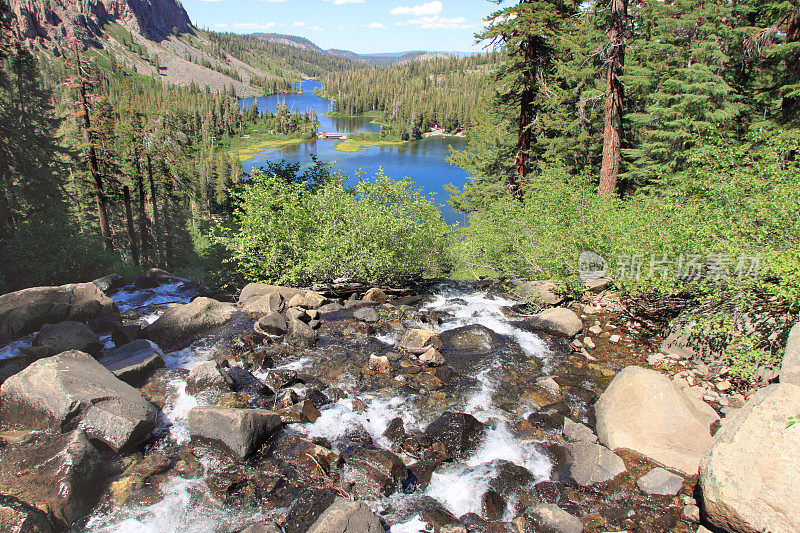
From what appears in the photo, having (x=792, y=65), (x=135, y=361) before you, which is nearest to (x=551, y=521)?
(x=135, y=361)

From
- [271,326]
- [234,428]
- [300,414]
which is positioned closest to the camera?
[234,428]

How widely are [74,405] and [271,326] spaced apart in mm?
5950

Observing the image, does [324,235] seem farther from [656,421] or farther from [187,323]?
[656,421]

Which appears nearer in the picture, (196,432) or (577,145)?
(196,432)

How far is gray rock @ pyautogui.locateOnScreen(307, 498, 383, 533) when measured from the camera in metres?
6.66

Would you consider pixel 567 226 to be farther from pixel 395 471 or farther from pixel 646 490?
pixel 395 471

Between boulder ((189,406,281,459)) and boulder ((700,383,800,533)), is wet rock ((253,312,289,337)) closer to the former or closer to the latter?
boulder ((189,406,281,459))

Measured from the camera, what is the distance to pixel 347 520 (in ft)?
22.2

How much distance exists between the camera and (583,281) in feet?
50.5

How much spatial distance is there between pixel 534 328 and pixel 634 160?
15247 millimetres

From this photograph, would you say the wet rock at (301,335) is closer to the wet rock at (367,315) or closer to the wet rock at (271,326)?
the wet rock at (271,326)

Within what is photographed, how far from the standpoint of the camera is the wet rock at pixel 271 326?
1413cm

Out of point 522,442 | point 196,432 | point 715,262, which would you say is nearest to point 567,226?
point 715,262

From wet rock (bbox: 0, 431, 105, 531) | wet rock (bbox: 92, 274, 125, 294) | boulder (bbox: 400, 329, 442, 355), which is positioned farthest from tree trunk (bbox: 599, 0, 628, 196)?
wet rock (bbox: 92, 274, 125, 294)
